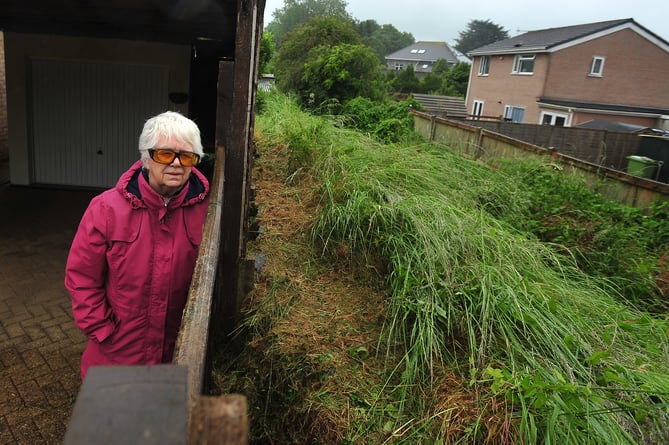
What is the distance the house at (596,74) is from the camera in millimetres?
25047

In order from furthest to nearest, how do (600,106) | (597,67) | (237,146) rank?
(597,67), (600,106), (237,146)

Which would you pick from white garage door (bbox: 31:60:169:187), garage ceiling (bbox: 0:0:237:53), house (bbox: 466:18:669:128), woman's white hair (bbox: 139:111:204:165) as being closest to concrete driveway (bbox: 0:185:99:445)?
white garage door (bbox: 31:60:169:187)

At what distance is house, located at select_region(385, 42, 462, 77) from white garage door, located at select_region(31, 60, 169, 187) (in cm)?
6043

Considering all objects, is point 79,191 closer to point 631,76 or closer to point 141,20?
point 141,20

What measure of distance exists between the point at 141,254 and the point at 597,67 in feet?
98.4

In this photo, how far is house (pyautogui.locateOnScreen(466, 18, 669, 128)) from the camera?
2505 cm

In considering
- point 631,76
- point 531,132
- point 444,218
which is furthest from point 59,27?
point 631,76

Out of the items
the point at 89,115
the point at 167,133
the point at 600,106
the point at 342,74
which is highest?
the point at 600,106

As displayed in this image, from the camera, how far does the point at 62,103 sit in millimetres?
8219

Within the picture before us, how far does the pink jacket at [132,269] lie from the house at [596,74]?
83.7 feet

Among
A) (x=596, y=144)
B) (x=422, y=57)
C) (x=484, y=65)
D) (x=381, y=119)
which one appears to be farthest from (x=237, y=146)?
(x=422, y=57)

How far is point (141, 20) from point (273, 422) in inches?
191

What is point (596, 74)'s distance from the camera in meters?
26.2

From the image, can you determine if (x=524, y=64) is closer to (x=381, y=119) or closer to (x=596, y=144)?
(x=596, y=144)
